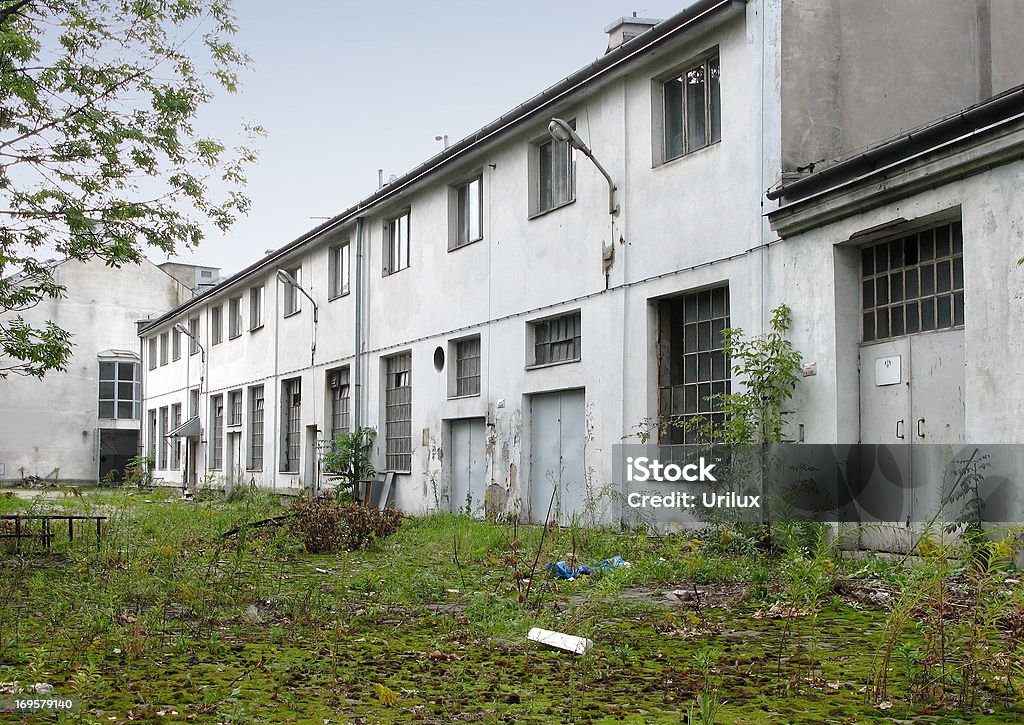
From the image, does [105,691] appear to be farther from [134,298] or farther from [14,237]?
[134,298]

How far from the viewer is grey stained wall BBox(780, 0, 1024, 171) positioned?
441 inches

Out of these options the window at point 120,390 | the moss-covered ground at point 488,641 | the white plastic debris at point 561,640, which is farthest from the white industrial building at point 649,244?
the window at point 120,390

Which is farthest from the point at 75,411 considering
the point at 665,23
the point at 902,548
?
the point at 902,548

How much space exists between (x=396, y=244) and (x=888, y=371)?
1333cm

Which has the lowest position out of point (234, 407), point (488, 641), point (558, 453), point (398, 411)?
point (488, 641)

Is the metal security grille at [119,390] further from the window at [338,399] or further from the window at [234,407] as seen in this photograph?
the window at [338,399]

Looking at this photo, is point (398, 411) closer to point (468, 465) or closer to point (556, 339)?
point (468, 465)

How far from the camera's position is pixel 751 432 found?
10.9 meters

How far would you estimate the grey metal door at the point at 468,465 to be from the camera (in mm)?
17344

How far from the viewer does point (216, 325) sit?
33.8 meters

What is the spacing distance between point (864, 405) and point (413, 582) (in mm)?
5172

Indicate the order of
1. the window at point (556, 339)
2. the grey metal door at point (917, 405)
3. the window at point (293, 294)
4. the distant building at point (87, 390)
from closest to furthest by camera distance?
the grey metal door at point (917, 405) → the window at point (556, 339) → the window at point (293, 294) → the distant building at point (87, 390)

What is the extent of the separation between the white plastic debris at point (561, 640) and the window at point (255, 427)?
23834 mm

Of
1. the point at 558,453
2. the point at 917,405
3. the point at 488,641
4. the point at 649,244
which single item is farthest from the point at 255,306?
the point at 488,641
